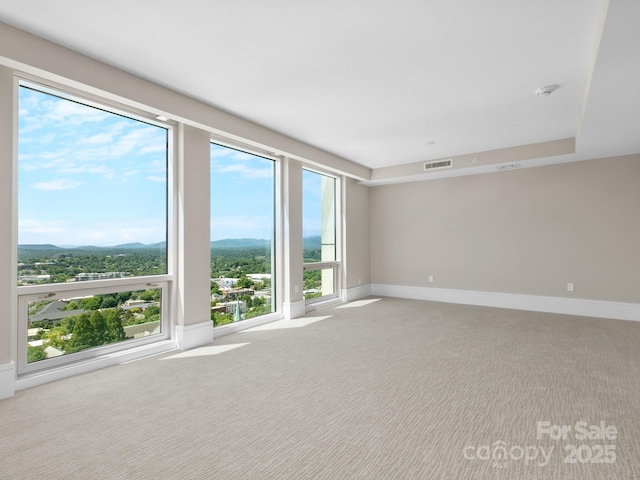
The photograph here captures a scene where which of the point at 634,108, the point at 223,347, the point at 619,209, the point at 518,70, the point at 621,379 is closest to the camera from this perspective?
the point at 621,379

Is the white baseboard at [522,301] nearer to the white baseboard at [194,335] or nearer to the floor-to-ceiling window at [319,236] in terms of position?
the floor-to-ceiling window at [319,236]

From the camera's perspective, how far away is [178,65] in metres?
3.03

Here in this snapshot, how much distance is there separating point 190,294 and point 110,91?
217 cm

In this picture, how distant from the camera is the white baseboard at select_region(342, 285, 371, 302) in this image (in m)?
6.92

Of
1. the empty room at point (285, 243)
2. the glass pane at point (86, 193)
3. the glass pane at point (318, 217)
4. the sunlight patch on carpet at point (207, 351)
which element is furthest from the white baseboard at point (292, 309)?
the glass pane at point (86, 193)

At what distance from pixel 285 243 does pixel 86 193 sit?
2791mm

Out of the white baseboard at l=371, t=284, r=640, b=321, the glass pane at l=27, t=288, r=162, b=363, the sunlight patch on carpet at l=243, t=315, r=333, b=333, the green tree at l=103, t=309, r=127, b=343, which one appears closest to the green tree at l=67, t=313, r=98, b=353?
the glass pane at l=27, t=288, r=162, b=363

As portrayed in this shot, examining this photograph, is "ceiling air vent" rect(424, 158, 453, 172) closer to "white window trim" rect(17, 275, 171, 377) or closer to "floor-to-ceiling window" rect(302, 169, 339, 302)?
"floor-to-ceiling window" rect(302, 169, 339, 302)

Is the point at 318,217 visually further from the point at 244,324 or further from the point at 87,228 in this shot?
the point at 87,228

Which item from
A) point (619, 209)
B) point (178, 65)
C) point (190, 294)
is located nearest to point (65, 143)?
point (178, 65)

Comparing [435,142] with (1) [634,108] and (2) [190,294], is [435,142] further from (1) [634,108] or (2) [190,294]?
(2) [190,294]

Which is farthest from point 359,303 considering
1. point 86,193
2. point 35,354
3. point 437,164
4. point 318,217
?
point 35,354

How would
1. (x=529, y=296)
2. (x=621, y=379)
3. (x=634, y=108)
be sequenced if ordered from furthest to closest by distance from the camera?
(x=529, y=296)
(x=634, y=108)
(x=621, y=379)

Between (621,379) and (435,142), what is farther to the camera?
(435,142)
